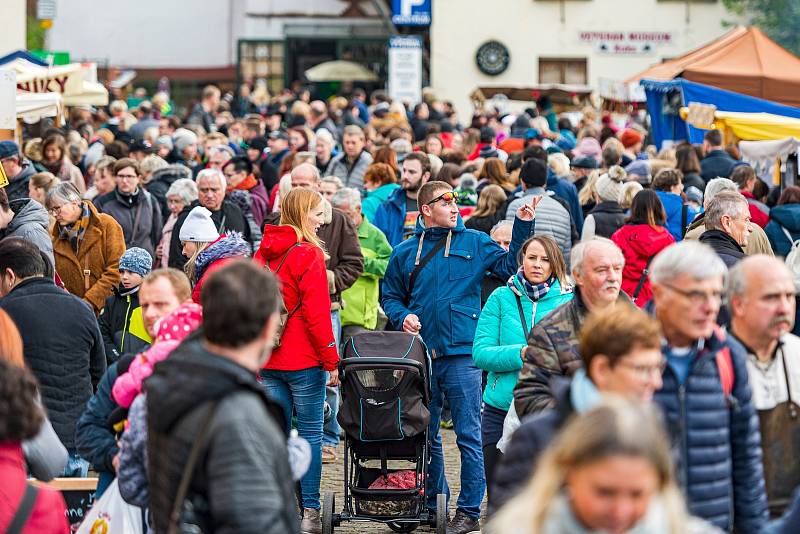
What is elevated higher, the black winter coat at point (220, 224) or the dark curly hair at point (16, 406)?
the black winter coat at point (220, 224)

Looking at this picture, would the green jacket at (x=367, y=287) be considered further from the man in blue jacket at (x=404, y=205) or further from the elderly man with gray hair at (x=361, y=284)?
the man in blue jacket at (x=404, y=205)

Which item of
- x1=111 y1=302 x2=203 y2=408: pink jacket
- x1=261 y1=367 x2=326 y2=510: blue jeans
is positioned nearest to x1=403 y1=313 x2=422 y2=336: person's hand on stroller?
x1=261 y1=367 x2=326 y2=510: blue jeans

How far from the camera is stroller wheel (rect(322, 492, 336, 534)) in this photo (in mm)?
8242

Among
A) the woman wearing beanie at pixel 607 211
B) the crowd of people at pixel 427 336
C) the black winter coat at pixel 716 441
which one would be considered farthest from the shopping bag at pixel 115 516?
the woman wearing beanie at pixel 607 211

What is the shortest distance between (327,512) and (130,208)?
190 inches

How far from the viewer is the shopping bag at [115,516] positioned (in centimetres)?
552

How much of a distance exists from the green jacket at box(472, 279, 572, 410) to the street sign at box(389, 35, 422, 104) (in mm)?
22479

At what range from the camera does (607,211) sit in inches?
482

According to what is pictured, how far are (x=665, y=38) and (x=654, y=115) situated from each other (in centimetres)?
1738

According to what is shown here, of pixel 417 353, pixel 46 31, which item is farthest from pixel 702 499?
pixel 46 31

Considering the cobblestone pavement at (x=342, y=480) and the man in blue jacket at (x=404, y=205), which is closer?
the cobblestone pavement at (x=342, y=480)

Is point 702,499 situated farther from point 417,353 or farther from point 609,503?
point 417,353

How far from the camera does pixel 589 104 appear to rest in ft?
100

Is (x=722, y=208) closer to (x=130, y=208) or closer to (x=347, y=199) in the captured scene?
(x=347, y=199)
